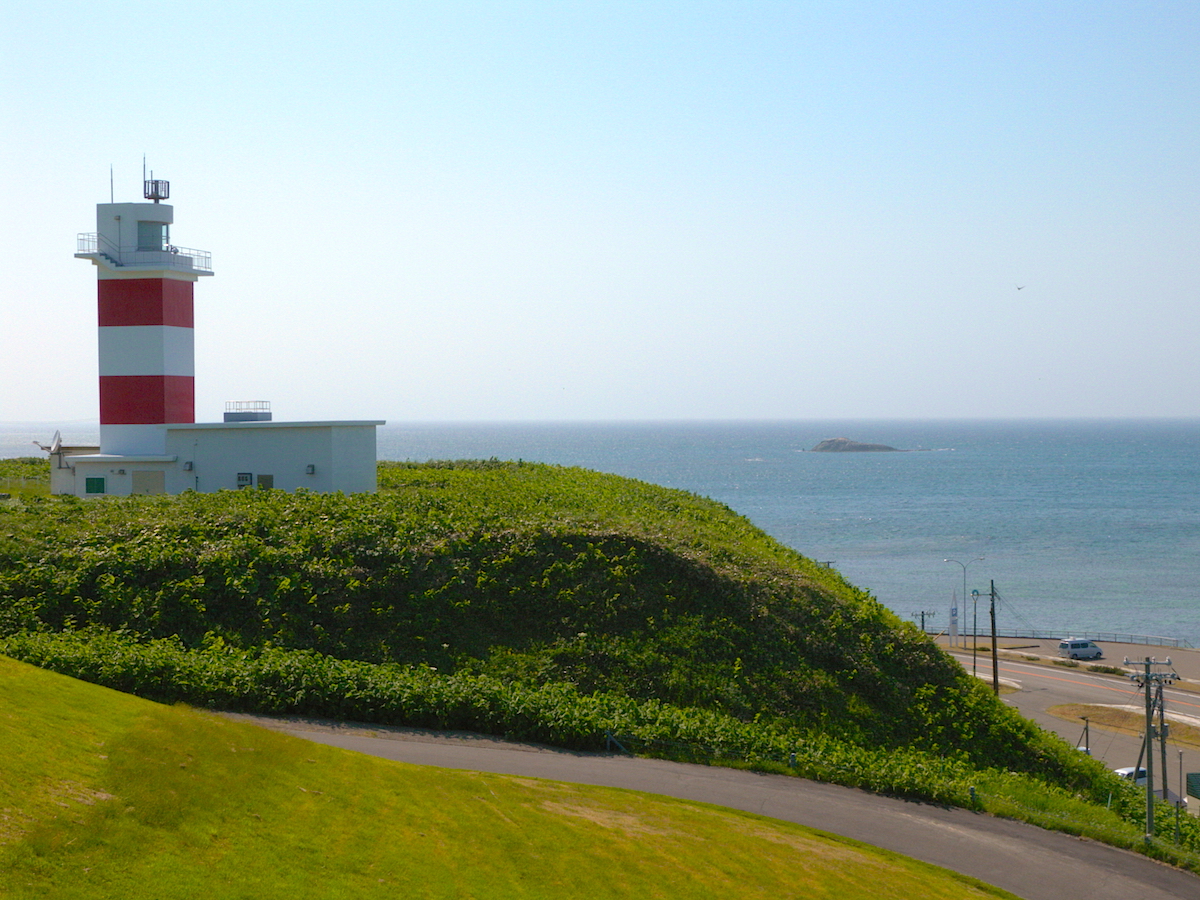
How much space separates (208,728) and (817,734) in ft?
38.7

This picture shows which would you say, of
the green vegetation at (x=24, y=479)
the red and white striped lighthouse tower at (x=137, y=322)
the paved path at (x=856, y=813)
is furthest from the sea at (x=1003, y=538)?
the paved path at (x=856, y=813)

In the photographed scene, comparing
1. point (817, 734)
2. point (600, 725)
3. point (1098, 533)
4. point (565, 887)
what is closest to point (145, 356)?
point (600, 725)

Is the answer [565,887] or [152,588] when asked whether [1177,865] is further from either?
[152,588]

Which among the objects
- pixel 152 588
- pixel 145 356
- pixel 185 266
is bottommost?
pixel 152 588

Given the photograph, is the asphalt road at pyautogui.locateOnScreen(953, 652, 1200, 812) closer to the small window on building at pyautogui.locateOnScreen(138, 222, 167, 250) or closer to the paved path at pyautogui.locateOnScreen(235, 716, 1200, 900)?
the paved path at pyautogui.locateOnScreen(235, 716, 1200, 900)

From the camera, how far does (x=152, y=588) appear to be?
20.3m

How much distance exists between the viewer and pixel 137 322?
29984 mm

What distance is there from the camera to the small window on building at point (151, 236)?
30.2m

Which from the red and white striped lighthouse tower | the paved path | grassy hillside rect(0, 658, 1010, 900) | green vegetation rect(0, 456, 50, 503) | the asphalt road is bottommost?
the asphalt road

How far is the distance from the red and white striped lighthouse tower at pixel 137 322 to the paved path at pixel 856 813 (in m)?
17.3

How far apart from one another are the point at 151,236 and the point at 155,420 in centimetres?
575

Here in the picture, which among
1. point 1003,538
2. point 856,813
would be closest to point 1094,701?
point 856,813

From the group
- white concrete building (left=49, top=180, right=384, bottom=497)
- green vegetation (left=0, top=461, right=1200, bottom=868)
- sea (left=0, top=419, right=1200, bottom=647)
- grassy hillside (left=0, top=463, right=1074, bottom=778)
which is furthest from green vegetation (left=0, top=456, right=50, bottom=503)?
grassy hillside (left=0, top=463, right=1074, bottom=778)

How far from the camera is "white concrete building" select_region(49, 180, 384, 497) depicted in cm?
2989
